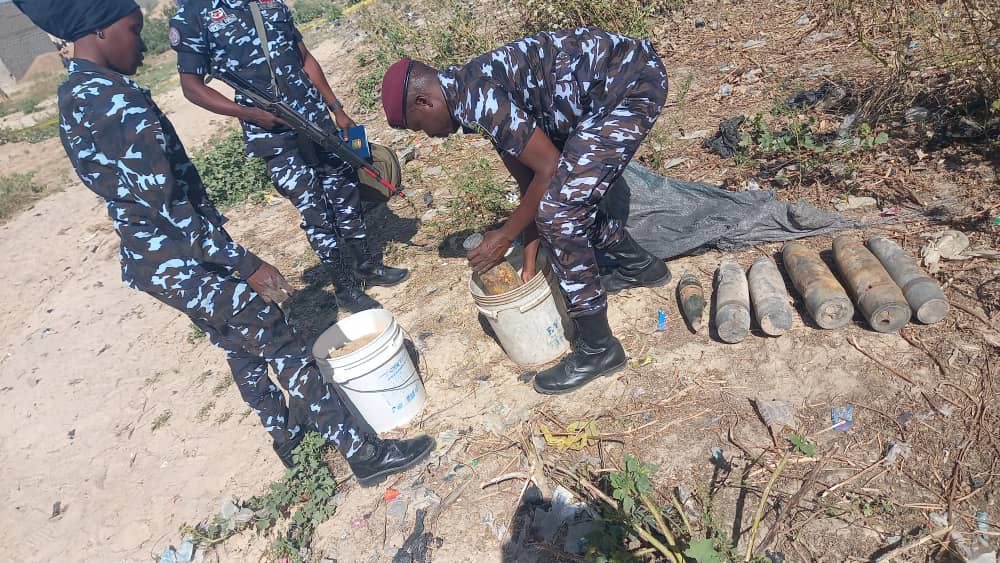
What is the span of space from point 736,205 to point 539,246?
4.57 feet

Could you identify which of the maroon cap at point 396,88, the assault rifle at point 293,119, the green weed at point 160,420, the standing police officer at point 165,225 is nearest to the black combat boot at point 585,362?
the standing police officer at point 165,225

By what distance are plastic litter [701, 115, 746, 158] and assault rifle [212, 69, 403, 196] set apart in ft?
8.85

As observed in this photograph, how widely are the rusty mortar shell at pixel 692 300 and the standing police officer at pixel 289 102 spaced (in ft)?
6.98

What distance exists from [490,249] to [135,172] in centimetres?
145

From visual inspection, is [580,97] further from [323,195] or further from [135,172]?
[323,195]

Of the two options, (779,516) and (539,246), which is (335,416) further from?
(779,516)

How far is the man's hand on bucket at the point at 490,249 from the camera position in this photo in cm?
263

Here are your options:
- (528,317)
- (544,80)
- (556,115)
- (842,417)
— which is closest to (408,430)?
(528,317)

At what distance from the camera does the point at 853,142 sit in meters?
3.81

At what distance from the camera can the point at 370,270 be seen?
4.30 metres

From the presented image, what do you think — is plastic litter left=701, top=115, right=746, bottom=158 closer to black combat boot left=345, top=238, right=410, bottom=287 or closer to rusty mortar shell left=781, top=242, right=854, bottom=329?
rusty mortar shell left=781, top=242, right=854, bottom=329

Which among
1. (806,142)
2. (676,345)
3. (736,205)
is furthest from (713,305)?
(806,142)

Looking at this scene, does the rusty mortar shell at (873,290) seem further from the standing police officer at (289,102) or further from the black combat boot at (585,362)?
the standing police officer at (289,102)

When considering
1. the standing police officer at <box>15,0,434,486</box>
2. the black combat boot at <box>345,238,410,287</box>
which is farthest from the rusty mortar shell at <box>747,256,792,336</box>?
the black combat boot at <box>345,238,410,287</box>
